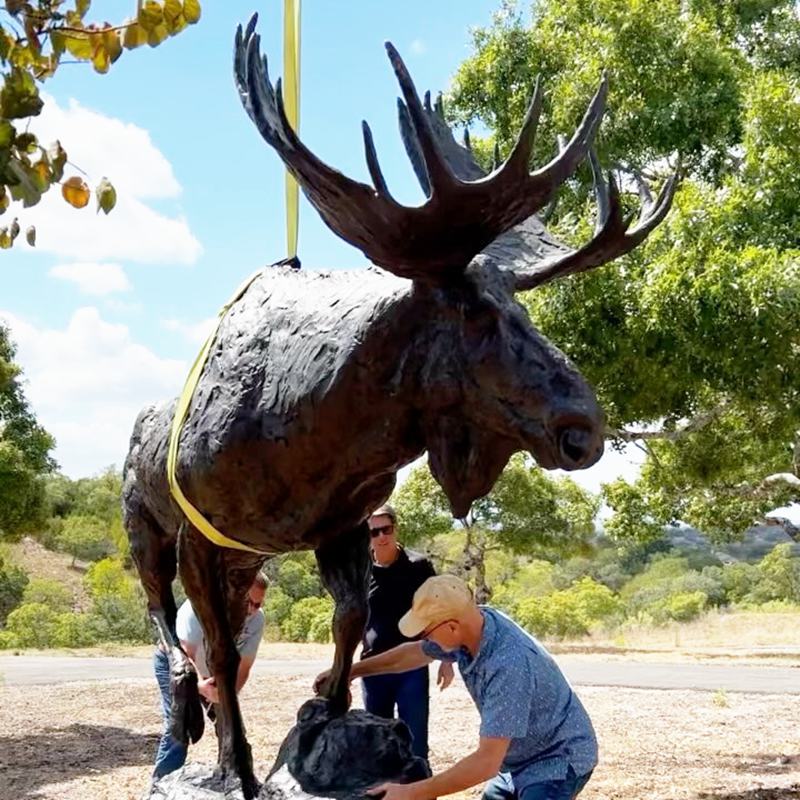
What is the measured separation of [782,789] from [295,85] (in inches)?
211

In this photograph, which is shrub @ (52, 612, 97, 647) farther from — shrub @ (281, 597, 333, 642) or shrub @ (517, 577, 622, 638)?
shrub @ (517, 577, 622, 638)

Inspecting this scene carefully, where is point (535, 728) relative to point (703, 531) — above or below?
below

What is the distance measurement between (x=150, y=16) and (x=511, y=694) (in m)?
1.82

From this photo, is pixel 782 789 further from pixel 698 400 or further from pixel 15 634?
pixel 15 634

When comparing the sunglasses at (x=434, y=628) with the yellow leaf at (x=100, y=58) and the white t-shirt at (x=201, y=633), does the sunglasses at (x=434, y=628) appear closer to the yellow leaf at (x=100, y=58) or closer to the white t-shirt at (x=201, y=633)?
the white t-shirt at (x=201, y=633)

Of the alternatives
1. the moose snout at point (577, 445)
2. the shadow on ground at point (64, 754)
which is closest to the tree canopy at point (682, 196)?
the moose snout at point (577, 445)

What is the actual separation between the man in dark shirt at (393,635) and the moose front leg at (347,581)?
6.10 ft

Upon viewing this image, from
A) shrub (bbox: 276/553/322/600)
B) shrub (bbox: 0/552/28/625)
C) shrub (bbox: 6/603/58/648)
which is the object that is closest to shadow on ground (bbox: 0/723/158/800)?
shrub (bbox: 6/603/58/648)

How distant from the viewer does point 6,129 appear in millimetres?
1861

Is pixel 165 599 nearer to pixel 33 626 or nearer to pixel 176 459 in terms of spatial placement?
pixel 176 459

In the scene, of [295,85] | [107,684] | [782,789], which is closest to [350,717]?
[295,85]

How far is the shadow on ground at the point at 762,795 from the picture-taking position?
6.37m

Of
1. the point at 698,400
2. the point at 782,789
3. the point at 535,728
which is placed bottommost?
the point at 782,789

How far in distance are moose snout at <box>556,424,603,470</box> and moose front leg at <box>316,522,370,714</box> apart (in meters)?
0.90
